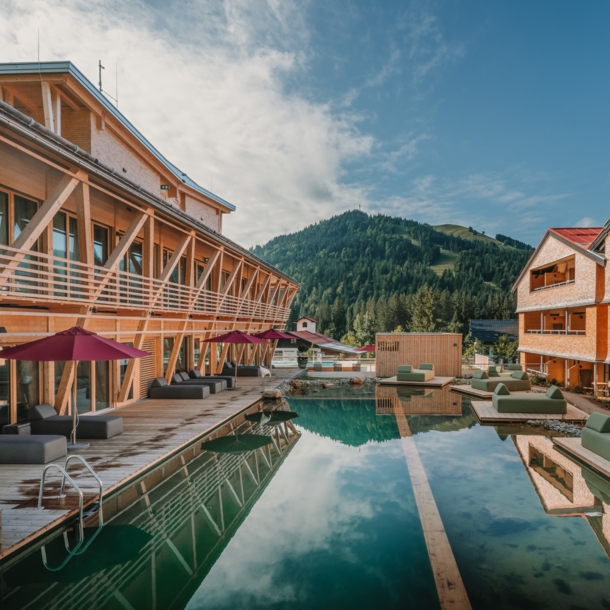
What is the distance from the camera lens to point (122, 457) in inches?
340

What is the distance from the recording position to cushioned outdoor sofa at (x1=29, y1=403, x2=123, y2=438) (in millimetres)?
9727

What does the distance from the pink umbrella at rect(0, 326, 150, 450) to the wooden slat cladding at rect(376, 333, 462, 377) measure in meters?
19.4

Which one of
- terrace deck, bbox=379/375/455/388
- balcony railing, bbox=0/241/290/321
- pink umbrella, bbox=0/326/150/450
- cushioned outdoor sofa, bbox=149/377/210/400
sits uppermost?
balcony railing, bbox=0/241/290/321

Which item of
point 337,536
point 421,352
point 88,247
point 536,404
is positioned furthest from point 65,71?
point 421,352

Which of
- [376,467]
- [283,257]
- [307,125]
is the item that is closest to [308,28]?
[307,125]

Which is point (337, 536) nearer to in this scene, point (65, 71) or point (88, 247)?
point (88, 247)

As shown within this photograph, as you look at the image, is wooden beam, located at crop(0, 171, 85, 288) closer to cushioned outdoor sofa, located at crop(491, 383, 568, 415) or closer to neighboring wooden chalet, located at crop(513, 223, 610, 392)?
cushioned outdoor sofa, located at crop(491, 383, 568, 415)

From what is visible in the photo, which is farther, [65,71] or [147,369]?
[147,369]

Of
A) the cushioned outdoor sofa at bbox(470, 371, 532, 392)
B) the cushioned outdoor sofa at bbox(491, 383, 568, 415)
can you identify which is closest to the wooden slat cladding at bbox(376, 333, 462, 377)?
the cushioned outdoor sofa at bbox(470, 371, 532, 392)

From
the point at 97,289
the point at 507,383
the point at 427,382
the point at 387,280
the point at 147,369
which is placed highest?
the point at 387,280

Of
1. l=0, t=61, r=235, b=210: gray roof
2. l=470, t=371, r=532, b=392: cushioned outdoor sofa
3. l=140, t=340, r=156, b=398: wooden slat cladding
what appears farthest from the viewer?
l=470, t=371, r=532, b=392: cushioned outdoor sofa

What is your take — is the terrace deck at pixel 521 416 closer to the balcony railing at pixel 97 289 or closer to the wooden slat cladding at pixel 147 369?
the balcony railing at pixel 97 289

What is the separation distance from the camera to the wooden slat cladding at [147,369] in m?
15.8

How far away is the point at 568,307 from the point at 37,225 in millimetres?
21229
